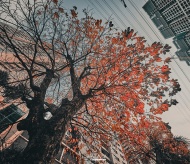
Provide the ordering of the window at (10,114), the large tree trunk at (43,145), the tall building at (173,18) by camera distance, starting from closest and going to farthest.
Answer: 1. the large tree trunk at (43,145)
2. the window at (10,114)
3. the tall building at (173,18)

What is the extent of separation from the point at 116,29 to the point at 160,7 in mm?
82821

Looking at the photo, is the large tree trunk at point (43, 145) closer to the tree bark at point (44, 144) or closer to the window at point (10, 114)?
the tree bark at point (44, 144)

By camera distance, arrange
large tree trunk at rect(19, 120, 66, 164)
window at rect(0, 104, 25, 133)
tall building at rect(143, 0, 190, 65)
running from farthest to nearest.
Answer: tall building at rect(143, 0, 190, 65)
window at rect(0, 104, 25, 133)
large tree trunk at rect(19, 120, 66, 164)

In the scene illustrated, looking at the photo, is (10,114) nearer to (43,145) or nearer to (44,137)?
(44,137)

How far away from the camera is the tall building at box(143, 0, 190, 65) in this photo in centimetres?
6506

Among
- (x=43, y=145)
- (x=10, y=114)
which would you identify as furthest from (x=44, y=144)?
(x=10, y=114)

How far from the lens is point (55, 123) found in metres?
4.95

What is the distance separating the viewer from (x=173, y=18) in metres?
73.9

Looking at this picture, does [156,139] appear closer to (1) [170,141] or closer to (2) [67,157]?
(1) [170,141]

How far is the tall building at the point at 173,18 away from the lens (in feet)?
213

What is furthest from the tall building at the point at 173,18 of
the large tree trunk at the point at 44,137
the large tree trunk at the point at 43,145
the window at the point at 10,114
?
the large tree trunk at the point at 43,145

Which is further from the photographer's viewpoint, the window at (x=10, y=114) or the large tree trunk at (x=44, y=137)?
the window at (x=10, y=114)

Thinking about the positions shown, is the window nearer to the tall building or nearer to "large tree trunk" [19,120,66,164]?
"large tree trunk" [19,120,66,164]

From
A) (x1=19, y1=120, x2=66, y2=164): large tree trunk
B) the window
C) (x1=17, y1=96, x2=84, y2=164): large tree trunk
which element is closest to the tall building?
the window
